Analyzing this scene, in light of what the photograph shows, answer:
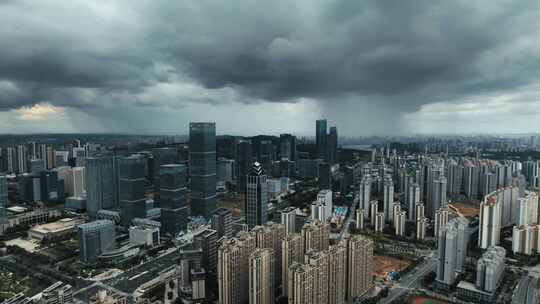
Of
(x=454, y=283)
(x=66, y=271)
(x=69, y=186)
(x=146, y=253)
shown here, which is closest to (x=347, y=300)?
(x=454, y=283)

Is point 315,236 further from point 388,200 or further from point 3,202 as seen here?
point 3,202

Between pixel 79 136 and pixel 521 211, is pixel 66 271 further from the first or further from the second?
pixel 79 136

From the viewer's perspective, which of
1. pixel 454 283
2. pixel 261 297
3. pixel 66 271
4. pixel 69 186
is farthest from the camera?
pixel 69 186

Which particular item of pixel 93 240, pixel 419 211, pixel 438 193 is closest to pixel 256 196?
pixel 93 240

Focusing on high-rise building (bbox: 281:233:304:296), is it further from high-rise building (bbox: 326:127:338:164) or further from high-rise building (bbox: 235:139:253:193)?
high-rise building (bbox: 326:127:338:164)

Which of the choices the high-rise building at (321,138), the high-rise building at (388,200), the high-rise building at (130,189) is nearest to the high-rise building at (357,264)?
the high-rise building at (388,200)

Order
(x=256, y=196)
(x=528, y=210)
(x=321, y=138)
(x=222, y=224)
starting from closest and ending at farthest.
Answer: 1. (x=222, y=224)
2. (x=256, y=196)
3. (x=528, y=210)
4. (x=321, y=138)
